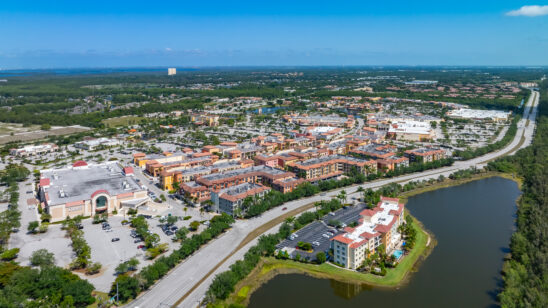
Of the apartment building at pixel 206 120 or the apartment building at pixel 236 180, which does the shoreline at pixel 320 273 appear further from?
the apartment building at pixel 206 120

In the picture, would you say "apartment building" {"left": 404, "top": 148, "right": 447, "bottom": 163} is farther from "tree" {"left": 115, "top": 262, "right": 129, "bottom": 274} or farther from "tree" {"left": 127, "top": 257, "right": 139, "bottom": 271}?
"tree" {"left": 115, "top": 262, "right": 129, "bottom": 274}

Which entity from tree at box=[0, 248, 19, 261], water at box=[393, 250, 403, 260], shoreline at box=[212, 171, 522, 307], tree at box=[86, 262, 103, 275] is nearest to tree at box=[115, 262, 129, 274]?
tree at box=[86, 262, 103, 275]

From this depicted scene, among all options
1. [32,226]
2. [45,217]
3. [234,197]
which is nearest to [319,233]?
[234,197]

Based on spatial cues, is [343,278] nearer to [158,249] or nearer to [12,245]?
[158,249]

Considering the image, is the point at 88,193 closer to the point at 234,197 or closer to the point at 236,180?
the point at 234,197

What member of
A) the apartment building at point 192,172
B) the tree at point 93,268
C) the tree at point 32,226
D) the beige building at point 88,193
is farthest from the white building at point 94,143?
the tree at point 93,268

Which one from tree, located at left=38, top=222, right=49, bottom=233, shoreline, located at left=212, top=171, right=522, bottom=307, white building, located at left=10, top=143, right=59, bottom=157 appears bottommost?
shoreline, located at left=212, top=171, right=522, bottom=307
